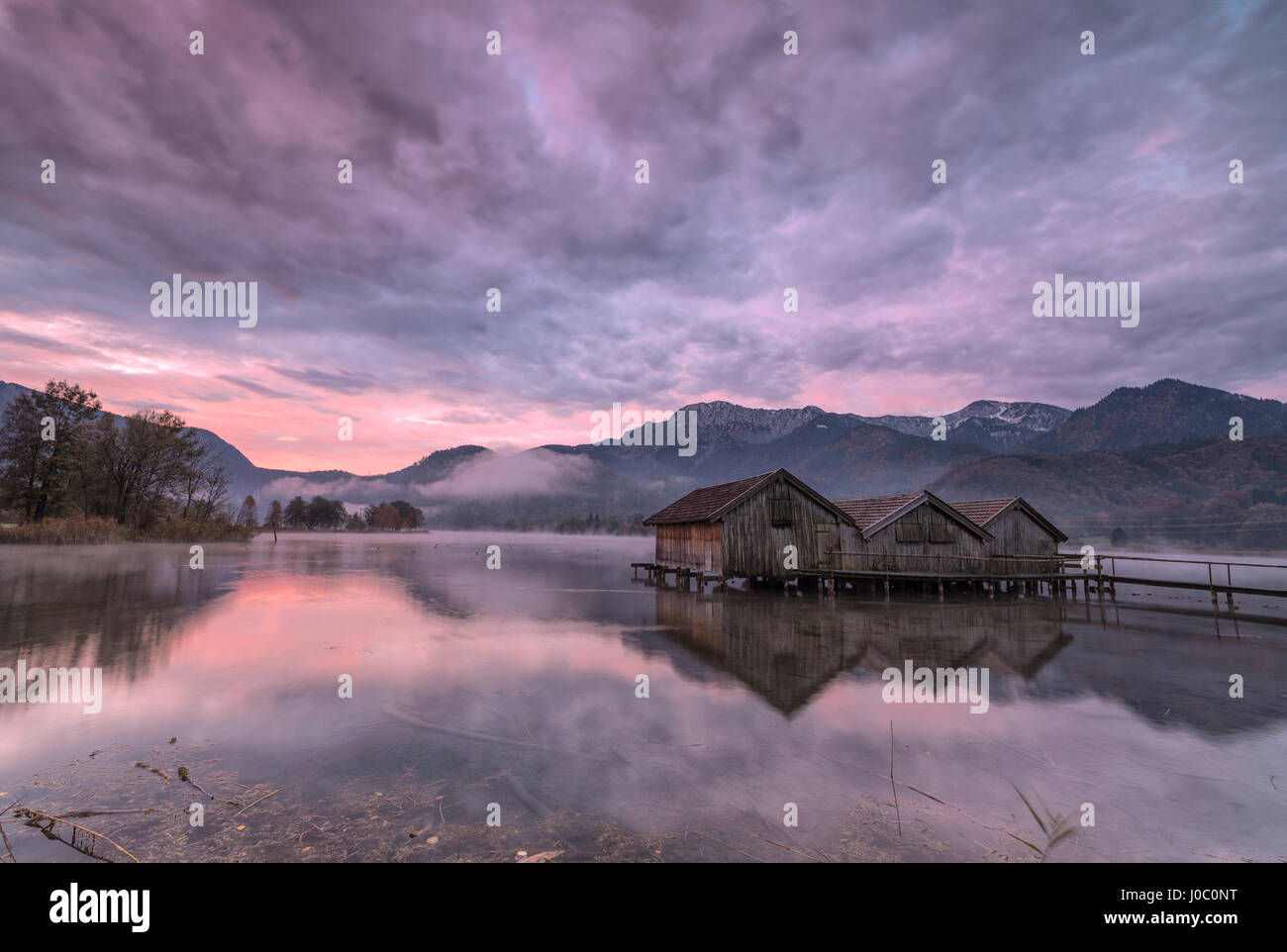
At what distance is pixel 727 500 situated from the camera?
36094 mm

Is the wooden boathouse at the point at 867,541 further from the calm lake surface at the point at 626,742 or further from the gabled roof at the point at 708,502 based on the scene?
the calm lake surface at the point at 626,742

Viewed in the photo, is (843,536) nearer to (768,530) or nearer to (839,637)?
(768,530)

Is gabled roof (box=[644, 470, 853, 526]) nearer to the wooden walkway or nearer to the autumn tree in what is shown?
the wooden walkway

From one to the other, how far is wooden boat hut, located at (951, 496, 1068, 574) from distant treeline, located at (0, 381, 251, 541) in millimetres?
82681

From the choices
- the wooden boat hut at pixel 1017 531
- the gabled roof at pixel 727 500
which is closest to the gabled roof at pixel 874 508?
the gabled roof at pixel 727 500

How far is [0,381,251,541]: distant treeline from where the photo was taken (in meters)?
53.2

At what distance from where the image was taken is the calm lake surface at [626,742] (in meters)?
6.50

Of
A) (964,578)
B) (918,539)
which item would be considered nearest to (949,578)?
(964,578)

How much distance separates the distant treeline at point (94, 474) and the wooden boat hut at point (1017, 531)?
271ft
